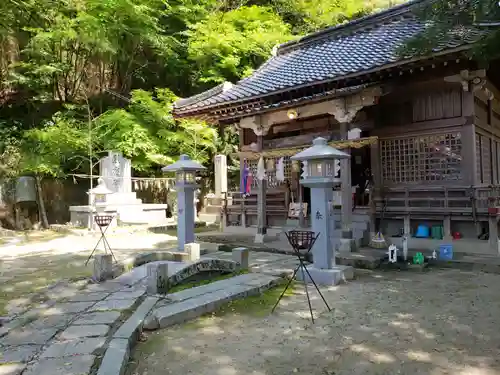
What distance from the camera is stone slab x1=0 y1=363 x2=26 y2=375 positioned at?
3.73 metres

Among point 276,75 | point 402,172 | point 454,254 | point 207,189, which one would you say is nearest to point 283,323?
point 454,254

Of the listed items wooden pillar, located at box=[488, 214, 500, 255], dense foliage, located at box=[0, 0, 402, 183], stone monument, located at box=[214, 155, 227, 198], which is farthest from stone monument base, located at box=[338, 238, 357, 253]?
dense foliage, located at box=[0, 0, 402, 183]

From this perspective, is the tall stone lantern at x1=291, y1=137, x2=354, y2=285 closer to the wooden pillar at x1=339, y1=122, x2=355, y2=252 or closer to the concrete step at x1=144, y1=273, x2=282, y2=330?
the concrete step at x1=144, y1=273, x2=282, y2=330

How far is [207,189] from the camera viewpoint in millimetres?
23453

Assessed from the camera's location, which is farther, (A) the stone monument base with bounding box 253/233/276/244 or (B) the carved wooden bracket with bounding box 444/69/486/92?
(A) the stone monument base with bounding box 253/233/276/244

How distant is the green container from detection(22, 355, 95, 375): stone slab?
8912 millimetres

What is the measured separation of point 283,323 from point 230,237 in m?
8.11

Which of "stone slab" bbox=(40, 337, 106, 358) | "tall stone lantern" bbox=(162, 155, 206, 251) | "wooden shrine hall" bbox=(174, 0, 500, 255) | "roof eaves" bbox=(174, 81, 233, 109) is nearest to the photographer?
"stone slab" bbox=(40, 337, 106, 358)

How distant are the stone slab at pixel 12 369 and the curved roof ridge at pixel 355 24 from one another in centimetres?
1295

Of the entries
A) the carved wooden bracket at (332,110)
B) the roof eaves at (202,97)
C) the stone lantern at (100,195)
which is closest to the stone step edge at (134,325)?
the carved wooden bracket at (332,110)

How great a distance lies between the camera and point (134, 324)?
4.82 m

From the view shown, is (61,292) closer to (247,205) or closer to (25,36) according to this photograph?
(247,205)

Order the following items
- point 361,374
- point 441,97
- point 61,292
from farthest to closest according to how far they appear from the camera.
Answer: point 441,97
point 61,292
point 361,374

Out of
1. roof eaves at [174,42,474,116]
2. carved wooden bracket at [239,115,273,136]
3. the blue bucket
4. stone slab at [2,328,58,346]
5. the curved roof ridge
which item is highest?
the curved roof ridge
